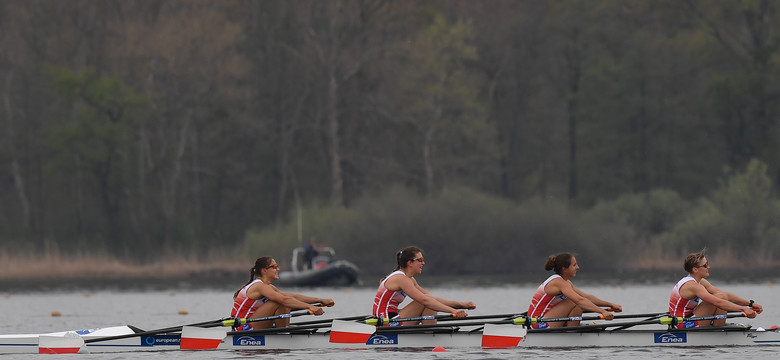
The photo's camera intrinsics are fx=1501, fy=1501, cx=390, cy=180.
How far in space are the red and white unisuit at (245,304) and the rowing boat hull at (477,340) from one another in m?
→ 0.30

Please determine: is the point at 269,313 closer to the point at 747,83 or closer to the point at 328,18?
the point at 328,18

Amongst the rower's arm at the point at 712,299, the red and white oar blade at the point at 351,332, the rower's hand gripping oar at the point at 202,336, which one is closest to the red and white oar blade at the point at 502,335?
the red and white oar blade at the point at 351,332

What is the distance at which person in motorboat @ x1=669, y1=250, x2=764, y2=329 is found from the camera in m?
19.0

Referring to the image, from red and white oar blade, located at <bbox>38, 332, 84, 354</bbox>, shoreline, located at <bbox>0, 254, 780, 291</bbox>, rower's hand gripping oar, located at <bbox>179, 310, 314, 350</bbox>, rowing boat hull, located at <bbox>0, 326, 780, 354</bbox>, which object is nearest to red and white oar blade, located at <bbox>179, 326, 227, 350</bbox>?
rower's hand gripping oar, located at <bbox>179, 310, 314, 350</bbox>

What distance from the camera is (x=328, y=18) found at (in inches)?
2249

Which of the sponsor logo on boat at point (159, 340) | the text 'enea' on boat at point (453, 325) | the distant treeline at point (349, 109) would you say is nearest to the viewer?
the text 'enea' on boat at point (453, 325)

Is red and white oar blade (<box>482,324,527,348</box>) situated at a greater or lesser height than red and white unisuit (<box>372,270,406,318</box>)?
lesser

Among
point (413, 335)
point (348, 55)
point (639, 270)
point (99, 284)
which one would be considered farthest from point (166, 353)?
point (348, 55)

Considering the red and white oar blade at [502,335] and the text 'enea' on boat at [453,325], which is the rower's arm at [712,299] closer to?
the text 'enea' on boat at [453,325]

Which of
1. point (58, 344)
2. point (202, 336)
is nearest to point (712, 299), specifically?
point (202, 336)

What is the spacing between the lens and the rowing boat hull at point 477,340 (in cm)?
1931

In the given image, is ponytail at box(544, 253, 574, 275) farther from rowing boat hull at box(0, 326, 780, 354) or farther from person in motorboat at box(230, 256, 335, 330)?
person in motorboat at box(230, 256, 335, 330)

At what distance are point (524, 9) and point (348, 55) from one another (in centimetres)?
886

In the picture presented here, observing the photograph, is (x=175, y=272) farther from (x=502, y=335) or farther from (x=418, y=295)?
(x=502, y=335)
